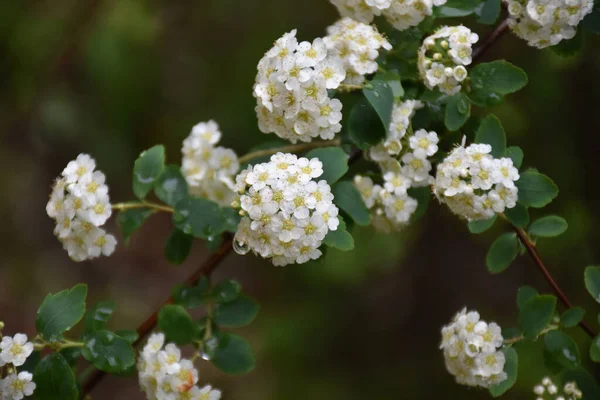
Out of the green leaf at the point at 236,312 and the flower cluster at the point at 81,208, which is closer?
the flower cluster at the point at 81,208

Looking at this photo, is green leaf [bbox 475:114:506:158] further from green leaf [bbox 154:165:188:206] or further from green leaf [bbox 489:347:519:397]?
green leaf [bbox 154:165:188:206]

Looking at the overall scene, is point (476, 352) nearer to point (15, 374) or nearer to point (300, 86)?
point (300, 86)

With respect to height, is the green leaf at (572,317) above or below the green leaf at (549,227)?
below

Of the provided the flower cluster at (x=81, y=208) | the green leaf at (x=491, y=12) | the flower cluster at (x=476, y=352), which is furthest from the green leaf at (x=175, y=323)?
the green leaf at (x=491, y=12)

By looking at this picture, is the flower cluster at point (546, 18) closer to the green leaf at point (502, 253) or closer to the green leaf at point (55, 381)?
the green leaf at point (502, 253)

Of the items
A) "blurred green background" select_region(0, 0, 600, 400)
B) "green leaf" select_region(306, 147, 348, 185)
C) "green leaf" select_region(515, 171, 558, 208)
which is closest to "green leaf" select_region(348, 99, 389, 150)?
"green leaf" select_region(306, 147, 348, 185)
